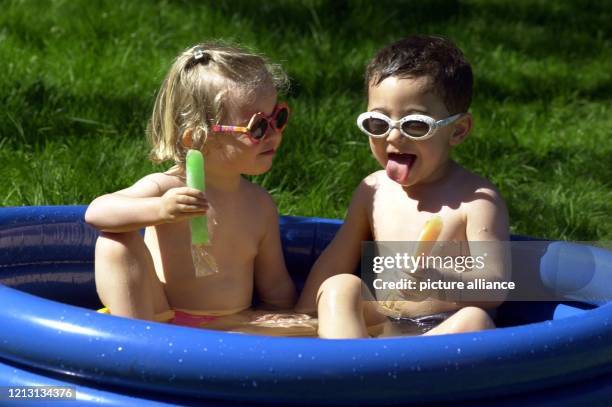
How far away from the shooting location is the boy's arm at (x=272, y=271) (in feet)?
9.31

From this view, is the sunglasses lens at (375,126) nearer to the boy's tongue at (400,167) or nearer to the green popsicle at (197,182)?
the boy's tongue at (400,167)

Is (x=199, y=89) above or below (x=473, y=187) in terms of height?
above

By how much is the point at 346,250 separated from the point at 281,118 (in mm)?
395

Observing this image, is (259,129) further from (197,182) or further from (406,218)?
(406,218)

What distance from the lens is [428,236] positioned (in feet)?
8.24

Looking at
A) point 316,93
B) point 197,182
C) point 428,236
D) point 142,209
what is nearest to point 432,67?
point 428,236

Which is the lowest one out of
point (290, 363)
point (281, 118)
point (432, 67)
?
point (290, 363)

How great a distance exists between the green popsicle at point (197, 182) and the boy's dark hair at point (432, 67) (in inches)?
19.7

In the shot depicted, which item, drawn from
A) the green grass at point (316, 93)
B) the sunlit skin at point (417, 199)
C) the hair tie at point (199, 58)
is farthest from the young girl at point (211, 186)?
the green grass at point (316, 93)

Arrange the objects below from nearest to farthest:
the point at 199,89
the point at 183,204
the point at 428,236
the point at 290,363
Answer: the point at 290,363 < the point at 183,204 < the point at 428,236 < the point at 199,89

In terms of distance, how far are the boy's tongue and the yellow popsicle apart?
16 cm

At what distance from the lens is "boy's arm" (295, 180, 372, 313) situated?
2.82 metres

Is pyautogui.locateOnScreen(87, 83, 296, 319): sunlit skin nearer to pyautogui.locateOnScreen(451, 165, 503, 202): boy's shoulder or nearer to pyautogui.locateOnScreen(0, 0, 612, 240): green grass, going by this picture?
pyautogui.locateOnScreen(451, 165, 503, 202): boy's shoulder

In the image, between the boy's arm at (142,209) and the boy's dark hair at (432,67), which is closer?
the boy's arm at (142,209)
